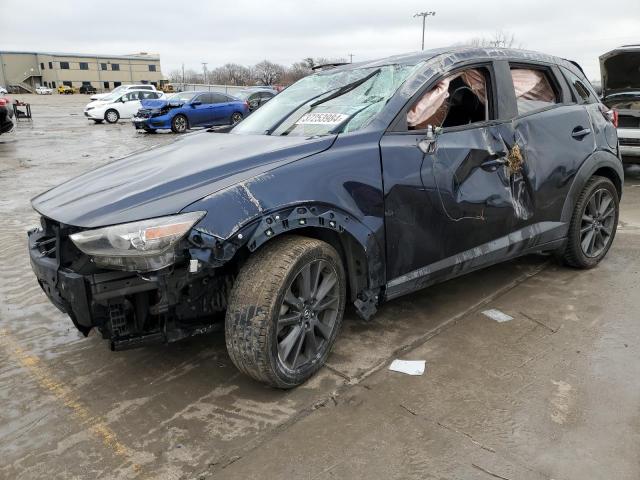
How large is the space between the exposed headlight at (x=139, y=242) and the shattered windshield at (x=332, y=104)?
1.13m

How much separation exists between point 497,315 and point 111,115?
25459mm

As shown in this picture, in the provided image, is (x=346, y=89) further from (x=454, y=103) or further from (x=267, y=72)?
(x=267, y=72)

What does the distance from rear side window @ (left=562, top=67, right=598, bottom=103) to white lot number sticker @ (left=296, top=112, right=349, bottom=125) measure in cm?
225

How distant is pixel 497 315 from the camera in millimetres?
3750

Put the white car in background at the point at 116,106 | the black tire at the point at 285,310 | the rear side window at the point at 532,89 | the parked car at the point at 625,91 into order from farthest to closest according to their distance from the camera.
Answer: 1. the white car in background at the point at 116,106
2. the parked car at the point at 625,91
3. the rear side window at the point at 532,89
4. the black tire at the point at 285,310

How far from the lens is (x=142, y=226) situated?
238 centimetres

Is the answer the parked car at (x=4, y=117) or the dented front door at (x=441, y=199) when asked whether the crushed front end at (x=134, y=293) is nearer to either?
the dented front door at (x=441, y=199)

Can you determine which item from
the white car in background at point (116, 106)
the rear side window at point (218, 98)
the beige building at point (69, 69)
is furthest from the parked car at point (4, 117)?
the beige building at point (69, 69)

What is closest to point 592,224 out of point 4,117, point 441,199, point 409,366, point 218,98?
point 441,199

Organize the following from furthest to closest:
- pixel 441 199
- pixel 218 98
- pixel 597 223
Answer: pixel 218 98
pixel 597 223
pixel 441 199

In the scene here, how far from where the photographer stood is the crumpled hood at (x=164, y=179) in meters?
2.49

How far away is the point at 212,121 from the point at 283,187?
1823cm

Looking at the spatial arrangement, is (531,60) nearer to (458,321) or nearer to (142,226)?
(458,321)

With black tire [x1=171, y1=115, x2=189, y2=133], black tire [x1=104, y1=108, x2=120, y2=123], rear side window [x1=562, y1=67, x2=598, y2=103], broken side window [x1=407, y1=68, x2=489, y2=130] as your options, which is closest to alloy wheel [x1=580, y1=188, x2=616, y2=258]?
rear side window [x1=562, y1=67, x2=598, y2=103]
